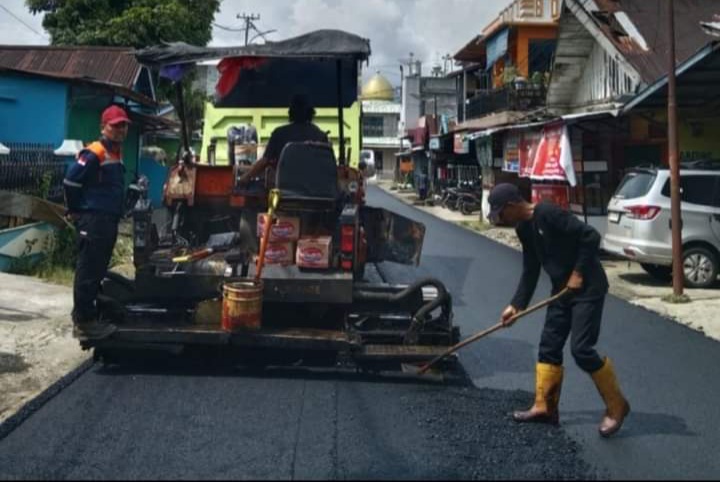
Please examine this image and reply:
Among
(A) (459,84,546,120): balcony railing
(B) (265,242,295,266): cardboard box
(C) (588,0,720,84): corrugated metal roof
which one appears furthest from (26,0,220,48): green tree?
(B) (265,242,295,266): cardboard box

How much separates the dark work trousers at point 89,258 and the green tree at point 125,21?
60.1ft

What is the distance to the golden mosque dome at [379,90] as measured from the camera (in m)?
77.4

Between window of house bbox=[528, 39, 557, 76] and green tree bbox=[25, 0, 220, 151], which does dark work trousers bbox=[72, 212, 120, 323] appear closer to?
green tree bbox=[25, 0, 220, 151]

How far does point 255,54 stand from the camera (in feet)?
21.9

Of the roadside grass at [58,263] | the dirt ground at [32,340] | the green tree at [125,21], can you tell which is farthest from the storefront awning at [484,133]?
the dirt ground at [32,340]

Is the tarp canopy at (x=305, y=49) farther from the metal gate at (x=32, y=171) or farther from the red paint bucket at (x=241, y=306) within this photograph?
the metal gate at (x=32, y=171)

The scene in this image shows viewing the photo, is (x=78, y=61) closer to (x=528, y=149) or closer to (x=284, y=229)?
(x=528, y=149)

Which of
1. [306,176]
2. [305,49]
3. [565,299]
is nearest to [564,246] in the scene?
[565,299]

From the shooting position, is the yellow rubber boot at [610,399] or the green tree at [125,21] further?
the green tree at [125,21]

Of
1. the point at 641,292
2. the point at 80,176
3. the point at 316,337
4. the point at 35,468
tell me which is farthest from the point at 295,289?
the point at 641,292

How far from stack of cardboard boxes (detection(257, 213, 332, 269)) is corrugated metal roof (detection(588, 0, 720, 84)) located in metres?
12.2

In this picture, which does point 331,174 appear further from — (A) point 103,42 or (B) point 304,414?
(A) point 103,42

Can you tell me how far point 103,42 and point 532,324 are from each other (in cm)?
1927

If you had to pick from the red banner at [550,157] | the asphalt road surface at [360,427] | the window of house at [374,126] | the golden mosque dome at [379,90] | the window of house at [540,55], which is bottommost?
the asphalt road surface at [360,427]
